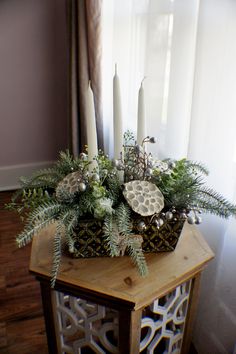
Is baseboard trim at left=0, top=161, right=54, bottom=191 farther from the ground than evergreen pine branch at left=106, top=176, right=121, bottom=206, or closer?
closer

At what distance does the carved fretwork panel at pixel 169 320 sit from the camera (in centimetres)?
88

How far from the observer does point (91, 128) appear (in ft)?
2.53

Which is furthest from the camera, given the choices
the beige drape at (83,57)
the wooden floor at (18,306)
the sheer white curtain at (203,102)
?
the beige drape at (83,57)

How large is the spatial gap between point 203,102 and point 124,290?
600 millimetres

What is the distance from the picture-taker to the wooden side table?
0.75m

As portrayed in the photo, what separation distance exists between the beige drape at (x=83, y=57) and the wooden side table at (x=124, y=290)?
3.91 ft

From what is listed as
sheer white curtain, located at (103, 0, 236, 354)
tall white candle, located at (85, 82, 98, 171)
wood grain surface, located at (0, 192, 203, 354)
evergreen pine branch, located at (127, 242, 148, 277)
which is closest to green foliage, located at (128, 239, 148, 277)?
evergreen pine branch, located at (127, 242, 148, 277)

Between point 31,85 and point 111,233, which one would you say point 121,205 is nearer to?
point 111,233

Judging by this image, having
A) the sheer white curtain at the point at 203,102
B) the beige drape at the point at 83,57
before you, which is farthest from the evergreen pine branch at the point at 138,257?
the beige drape at the point at 83,57

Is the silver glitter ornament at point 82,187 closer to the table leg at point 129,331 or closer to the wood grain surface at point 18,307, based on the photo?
the table leg at point 129,331

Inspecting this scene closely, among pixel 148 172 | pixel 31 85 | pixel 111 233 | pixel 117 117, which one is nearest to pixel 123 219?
pixel 111 233

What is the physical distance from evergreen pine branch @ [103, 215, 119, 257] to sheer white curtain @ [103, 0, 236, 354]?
40 centimetres

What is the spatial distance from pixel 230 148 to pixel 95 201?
444mm

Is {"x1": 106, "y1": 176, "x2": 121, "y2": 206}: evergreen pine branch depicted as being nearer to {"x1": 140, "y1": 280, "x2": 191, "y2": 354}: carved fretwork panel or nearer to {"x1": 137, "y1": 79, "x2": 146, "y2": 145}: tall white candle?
{"x1": 137, "y1": 79, "x2": 146, "y2": 145}: tall white candle
